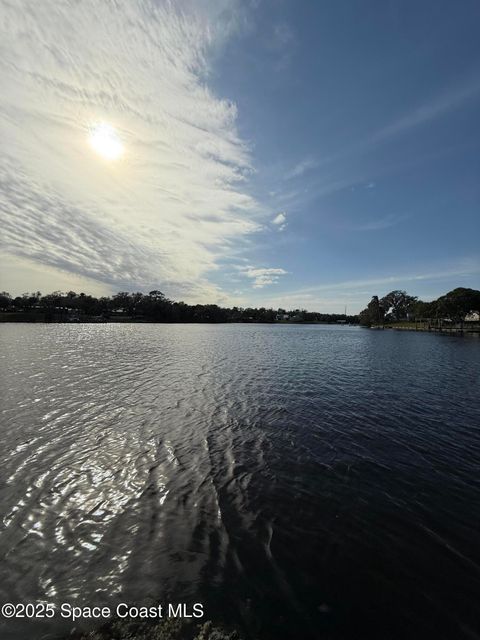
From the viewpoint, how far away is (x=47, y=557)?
23.7 feet

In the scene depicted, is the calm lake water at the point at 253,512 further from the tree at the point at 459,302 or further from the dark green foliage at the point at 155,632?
the tree at the point at 459,302

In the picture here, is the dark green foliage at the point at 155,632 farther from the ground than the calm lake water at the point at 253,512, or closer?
farther from the ground

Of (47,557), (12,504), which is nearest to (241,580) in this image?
(47,557)

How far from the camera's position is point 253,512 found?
924 centimetres

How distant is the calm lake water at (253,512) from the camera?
6199mm

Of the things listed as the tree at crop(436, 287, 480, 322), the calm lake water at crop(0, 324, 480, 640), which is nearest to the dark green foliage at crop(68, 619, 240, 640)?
the calm lake water at crop(0, 324, 480, 640)

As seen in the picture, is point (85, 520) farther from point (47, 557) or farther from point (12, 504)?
point (12, 504)

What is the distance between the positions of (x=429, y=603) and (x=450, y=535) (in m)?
2.91

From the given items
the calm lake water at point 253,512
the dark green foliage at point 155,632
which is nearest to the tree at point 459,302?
the calm lake water at point 253,512

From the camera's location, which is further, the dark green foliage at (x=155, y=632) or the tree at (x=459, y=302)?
the tree at (x=459, y=302)

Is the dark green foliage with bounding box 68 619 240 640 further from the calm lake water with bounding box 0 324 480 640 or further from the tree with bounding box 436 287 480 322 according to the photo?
the tree with bounding box 436 287 480 322

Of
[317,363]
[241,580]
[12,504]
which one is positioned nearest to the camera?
[241,580]

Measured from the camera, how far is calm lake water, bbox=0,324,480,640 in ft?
20.3

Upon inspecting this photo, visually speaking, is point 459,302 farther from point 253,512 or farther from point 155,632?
point 155,632
